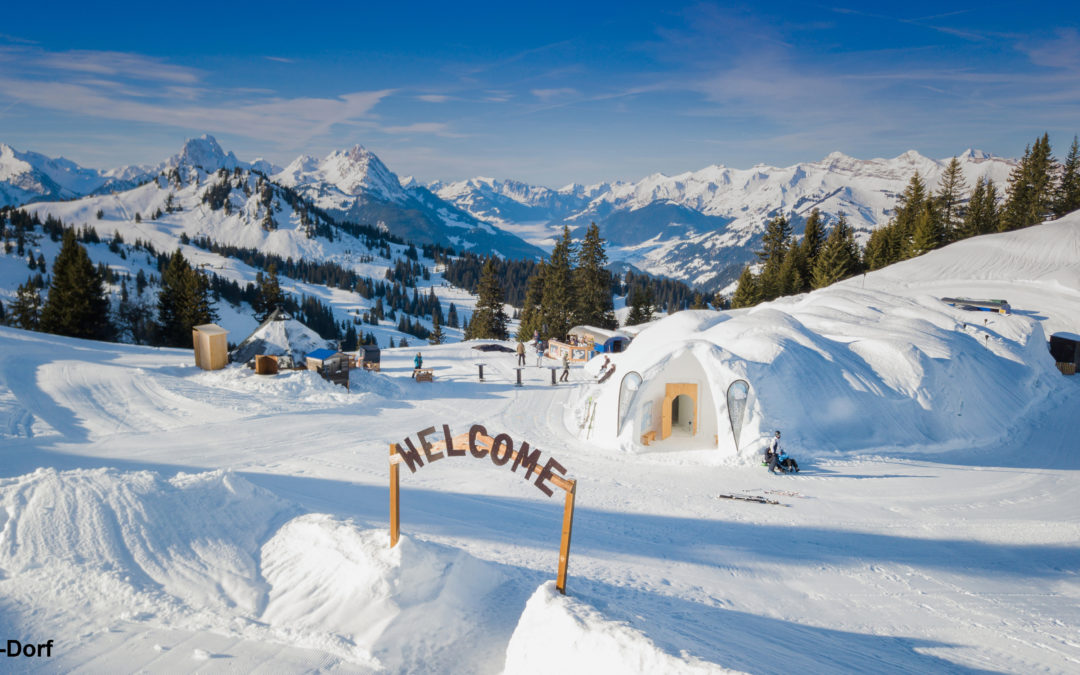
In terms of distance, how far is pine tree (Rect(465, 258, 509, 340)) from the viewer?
5097 centimetres

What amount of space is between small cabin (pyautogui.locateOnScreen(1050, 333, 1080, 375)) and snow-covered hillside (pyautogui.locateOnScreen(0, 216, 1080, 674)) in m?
4.07

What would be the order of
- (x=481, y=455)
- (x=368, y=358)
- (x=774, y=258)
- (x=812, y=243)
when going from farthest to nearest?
(x=812, y=243), (x=774, y=258), (x=368, y=358), (x=481, y=455)

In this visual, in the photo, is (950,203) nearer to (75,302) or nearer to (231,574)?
(231,574)

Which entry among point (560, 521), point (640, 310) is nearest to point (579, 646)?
point (560, 521)

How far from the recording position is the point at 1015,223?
2303 inches

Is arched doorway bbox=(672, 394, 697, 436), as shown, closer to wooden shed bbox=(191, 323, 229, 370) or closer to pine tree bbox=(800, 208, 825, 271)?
wooden shed bbox=(191, 323, 229, 370)

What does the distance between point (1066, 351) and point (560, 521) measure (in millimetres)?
32745

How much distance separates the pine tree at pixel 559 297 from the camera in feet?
156

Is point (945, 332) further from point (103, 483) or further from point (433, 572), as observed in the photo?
point (103, 483)

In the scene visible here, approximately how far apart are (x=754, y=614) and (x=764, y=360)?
10.9 meters

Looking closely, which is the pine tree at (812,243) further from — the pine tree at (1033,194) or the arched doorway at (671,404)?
the arched doorway at (671,404)

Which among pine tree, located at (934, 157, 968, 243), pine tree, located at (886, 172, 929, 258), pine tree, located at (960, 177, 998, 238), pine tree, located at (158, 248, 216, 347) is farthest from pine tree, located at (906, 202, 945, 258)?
pine tree, located at (158, 248, 216, 347)

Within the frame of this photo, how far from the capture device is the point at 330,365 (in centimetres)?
2202

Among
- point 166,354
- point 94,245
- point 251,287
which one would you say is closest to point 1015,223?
point 166,354
